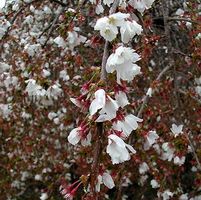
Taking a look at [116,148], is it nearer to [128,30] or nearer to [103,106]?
[103,106]

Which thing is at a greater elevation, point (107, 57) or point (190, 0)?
point (107, 57)

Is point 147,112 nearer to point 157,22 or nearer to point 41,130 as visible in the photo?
point 157,22

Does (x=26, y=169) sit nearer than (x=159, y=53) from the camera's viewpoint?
No

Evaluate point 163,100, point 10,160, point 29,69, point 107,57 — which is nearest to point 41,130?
point 10,160

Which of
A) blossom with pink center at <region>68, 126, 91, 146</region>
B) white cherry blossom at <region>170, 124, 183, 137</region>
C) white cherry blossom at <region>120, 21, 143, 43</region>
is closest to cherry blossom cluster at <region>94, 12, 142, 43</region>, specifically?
white cherry blossom at <region>120, 21, 143, 43</region>

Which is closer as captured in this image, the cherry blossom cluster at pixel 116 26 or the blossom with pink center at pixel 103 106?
the blossom with pink center at pixel 103 106

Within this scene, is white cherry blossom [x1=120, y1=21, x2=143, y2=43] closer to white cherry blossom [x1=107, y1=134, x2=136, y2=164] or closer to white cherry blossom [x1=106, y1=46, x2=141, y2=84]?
white cherry blossom [x1=106, y1=46, x2=141, y2=84]

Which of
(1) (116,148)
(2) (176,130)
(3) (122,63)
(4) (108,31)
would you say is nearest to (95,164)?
(1) (116,148)

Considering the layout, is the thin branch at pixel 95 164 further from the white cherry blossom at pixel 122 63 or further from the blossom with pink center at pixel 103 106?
the white cherry blossom at pixel 122 63

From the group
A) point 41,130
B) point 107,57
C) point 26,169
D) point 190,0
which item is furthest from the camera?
point 26,169

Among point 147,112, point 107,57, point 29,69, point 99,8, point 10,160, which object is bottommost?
point 10,160

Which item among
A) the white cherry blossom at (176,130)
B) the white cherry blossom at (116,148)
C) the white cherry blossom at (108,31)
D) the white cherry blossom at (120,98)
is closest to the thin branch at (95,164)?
the white cherry blossom at (116,148)
